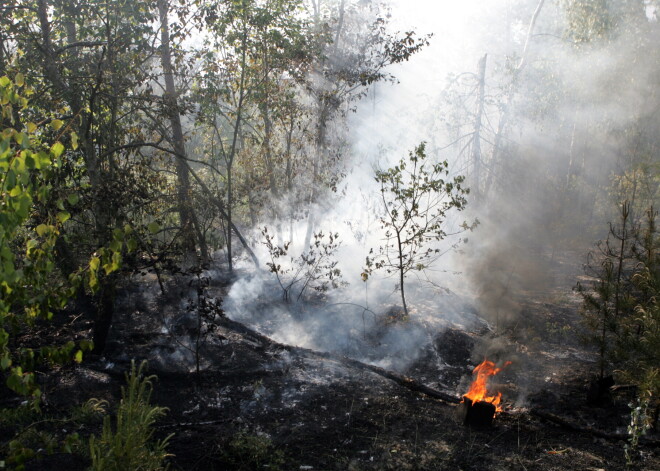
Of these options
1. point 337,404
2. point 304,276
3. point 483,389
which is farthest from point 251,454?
point 304,276

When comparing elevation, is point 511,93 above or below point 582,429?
above

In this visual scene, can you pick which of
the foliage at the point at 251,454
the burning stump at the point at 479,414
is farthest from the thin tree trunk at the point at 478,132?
the foliage at the point at 251,454

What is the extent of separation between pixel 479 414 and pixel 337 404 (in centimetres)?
173

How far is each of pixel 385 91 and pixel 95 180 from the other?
81.9 feet

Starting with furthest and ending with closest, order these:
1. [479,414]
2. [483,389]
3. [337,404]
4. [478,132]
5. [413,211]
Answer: [478,132] < [413,211] < [483,389] < [337,404] < [479,414]

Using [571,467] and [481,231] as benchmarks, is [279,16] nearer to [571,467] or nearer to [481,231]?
[571,467]

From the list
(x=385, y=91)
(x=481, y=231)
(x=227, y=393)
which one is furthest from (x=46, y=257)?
(x=385, y=91)

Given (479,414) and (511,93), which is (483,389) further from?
(511,93)

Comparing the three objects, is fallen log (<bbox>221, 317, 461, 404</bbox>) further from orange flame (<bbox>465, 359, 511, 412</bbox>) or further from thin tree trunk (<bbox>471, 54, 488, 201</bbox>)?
thin tree trunk (<bbox>471, 54, 488, 201</bbox>)

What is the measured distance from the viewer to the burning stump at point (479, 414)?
5.60 meters

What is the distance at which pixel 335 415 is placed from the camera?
18.9 ft

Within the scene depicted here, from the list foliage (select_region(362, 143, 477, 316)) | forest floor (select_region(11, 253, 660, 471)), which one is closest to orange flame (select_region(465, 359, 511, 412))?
forest floor (select_region(11, 253, 660, 471))

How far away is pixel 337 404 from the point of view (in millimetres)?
6043

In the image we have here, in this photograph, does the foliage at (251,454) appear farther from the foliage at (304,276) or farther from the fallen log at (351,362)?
the foliage at (304,276)
